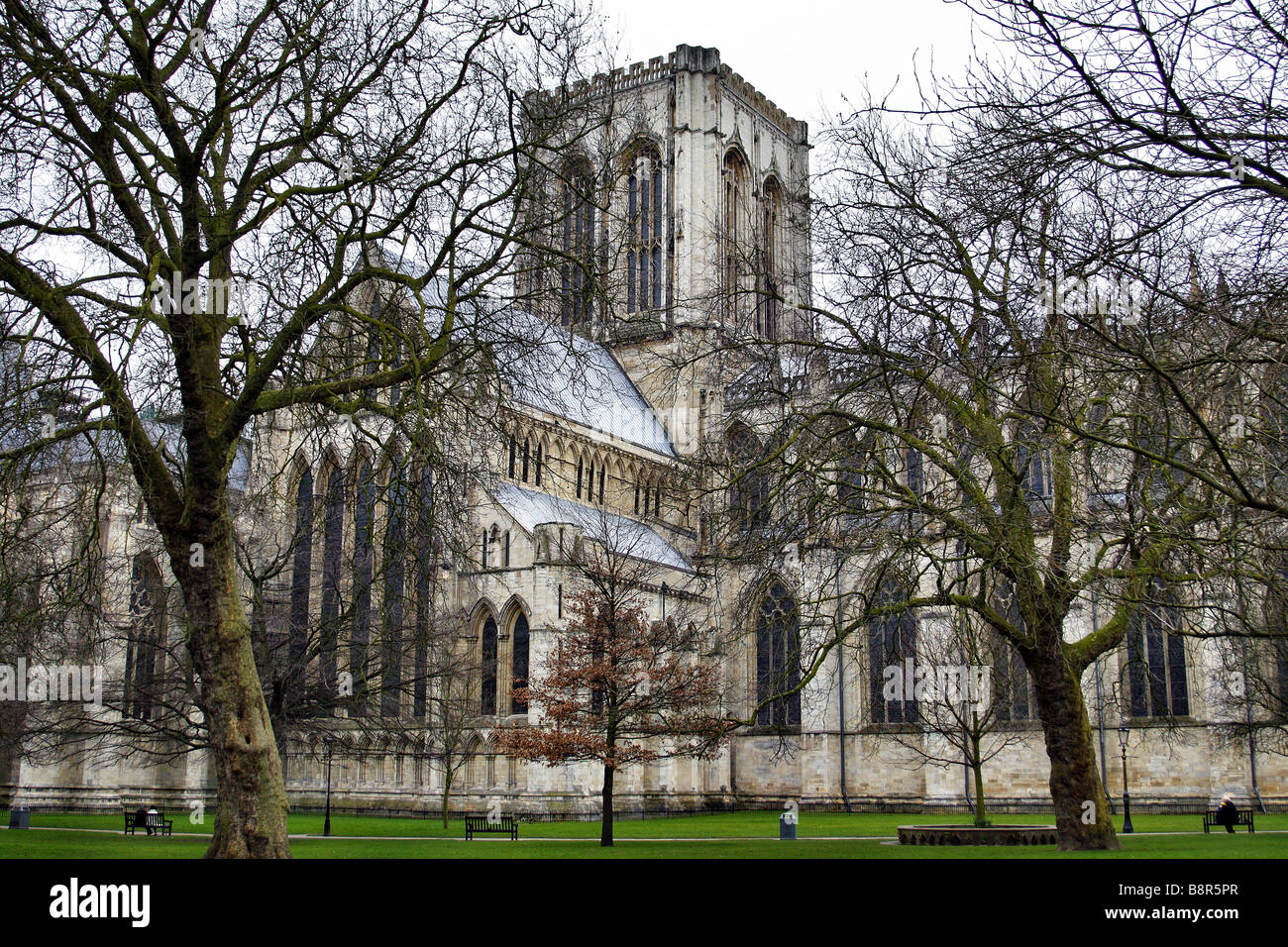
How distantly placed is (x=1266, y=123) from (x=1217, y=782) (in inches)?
1287

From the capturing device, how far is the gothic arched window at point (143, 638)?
2892cm

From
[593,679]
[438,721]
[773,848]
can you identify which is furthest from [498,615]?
[773,848]

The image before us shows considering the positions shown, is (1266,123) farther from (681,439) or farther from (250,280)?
(681,439)

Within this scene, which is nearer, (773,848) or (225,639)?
(225,639)

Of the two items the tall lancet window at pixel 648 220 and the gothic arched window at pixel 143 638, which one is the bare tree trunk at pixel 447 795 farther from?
the tall lancet window at pixel 648 220

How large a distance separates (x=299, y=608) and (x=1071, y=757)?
83.7ft

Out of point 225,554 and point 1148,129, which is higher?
point 1148,129

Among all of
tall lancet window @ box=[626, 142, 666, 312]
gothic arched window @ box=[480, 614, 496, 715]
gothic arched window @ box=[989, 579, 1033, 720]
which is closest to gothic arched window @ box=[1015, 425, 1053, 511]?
gothic arched window @ box=[989, 579, 1033, 720]

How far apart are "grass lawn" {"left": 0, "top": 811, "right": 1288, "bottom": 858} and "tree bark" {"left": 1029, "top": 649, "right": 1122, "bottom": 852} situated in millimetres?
439

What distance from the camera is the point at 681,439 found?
2127 inches

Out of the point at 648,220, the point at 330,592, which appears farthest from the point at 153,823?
the point at 648,220

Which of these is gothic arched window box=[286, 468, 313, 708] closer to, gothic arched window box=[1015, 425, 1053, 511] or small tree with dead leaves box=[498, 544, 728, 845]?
Result: small tree with dead leaves box=[498, 544, 728, 845]

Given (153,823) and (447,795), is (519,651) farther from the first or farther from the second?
(153,823)

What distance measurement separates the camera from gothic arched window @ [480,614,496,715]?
3878 centimetres
